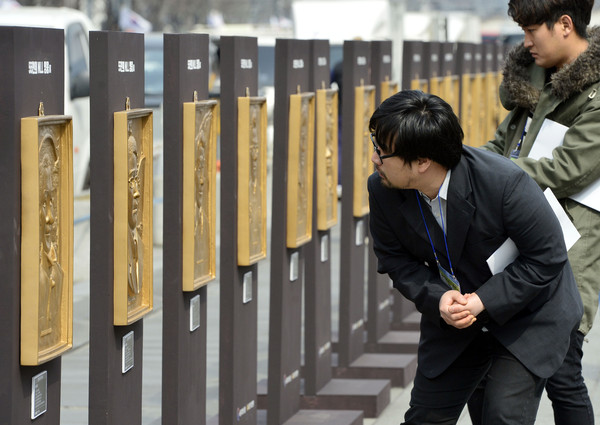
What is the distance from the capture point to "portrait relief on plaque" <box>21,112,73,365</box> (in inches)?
127

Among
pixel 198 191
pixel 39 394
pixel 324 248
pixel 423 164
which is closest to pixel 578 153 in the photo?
pixel 423 164

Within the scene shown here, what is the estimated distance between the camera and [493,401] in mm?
3846

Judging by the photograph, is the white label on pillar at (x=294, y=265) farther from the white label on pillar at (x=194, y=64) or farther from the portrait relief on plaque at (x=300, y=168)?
the white label on pillar at (x=194, y=64)

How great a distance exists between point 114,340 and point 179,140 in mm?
751

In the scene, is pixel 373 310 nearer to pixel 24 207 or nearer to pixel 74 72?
pixel 24 207

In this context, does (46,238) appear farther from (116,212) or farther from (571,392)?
(571,392)

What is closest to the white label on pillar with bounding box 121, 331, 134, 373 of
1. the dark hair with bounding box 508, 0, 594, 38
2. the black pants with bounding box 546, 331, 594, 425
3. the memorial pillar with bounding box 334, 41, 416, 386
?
the black pants with bounding box 546, 331, 594, 425

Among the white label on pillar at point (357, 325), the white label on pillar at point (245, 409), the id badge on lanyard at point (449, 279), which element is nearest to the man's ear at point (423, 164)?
the id badge on lanyard at point (449, 279)

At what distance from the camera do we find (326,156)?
6109mm

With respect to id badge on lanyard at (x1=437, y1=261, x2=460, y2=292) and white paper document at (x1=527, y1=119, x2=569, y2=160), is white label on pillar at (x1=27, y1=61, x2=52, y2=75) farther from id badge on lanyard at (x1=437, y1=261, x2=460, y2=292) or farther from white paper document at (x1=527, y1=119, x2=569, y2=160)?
white paper document at (x1=527, y1=119, x2=569, y2=160)

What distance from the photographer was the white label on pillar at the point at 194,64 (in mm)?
4250

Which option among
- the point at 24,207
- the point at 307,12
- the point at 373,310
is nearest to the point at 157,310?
the point at 373,310

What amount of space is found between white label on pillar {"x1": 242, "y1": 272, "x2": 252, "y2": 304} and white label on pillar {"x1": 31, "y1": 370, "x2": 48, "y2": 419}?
1.61 m

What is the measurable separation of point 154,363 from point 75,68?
5947mm
